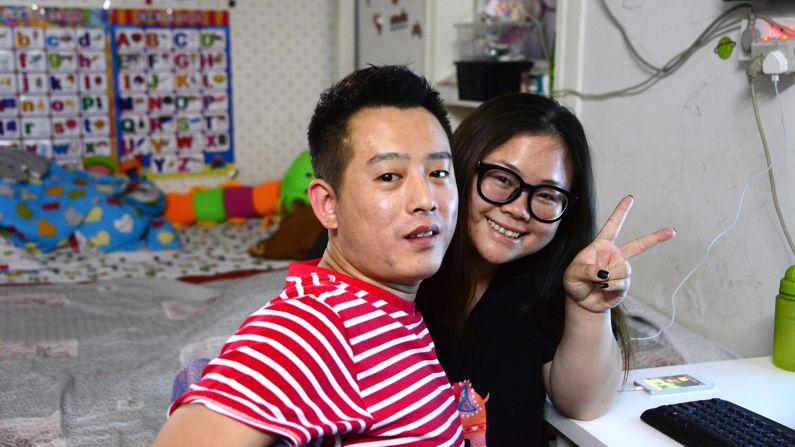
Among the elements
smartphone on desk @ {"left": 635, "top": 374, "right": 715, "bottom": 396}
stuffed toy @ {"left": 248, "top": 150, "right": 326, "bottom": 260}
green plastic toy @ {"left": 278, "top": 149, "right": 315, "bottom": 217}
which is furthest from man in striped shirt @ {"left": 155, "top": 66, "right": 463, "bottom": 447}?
green plastic toy @ {"left": 278, "top": 149, "right": 315, "bottom": 217}

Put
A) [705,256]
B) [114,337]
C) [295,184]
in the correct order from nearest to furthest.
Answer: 1. [705,256]
2. [114,337]
3. [295,184]

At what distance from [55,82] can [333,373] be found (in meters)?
3.19

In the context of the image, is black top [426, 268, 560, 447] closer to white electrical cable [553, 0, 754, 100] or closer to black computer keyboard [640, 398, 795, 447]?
black computer keyboard [640, 398, 795, 447]

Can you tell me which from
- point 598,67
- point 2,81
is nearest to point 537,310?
point 598,67

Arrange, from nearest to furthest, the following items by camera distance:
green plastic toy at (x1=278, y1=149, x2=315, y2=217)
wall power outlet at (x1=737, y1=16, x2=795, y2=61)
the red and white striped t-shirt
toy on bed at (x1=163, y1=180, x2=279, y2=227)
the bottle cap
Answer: the red and white striped t-shirt → the bottle cap → wall power outlet at (x1=737, y1=16, x2=795, y2=61) → green plastic toy at (x1=278, y1=149, x2=315, y2=217) → toy on bed at (x1=163, y1=180, x2=279, y2=227)

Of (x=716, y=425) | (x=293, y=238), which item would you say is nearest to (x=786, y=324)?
(x=716, y=425)

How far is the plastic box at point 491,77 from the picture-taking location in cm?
237

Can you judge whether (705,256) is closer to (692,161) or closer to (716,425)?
(692,161)

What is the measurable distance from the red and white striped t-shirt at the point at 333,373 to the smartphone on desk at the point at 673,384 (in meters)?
0.40

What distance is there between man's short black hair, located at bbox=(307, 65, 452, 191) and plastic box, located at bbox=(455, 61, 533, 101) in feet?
4.88

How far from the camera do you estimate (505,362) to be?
118 cm

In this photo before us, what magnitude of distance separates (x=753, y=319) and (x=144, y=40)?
118 inches

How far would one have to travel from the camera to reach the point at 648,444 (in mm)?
990

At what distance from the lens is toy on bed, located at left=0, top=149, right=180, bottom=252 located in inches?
114
